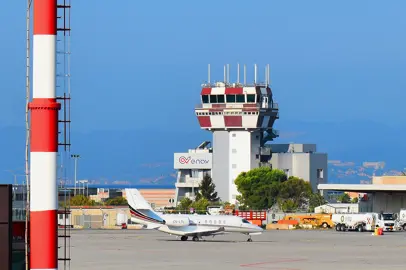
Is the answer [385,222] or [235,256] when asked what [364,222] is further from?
[235,256]

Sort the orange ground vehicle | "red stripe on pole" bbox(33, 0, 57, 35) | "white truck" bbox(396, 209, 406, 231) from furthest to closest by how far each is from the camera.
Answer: the orange ground vehicle
"white truck" bbox(396, 209, 406, 231)
"red stripe on pole" bbox(33, 0, 57, 35)

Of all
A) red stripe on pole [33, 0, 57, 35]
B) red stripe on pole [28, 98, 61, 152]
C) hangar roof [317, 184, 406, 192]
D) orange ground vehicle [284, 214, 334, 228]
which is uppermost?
red stripe on pole [33, 0, 57, 35]

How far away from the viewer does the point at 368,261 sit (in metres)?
59.7

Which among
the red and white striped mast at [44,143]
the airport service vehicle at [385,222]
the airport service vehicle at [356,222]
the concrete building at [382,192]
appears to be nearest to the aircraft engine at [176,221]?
the airport service vehicle at [385,222]

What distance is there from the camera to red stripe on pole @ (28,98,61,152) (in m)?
18.4

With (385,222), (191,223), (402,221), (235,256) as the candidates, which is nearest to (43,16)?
(235,256)

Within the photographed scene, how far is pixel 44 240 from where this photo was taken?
1850cm

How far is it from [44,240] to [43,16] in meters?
4.21

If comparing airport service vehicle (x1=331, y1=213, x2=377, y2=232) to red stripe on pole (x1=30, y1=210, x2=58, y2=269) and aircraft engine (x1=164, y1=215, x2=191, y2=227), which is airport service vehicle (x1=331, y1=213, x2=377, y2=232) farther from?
red stripe on pole (x1=30, y1=210, x2=58, y2=269)

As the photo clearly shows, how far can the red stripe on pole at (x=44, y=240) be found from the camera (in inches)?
727

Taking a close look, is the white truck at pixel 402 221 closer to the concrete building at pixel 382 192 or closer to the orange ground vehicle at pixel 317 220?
the concrete building at pixel 382 192

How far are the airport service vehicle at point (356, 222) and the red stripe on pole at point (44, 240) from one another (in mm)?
108419

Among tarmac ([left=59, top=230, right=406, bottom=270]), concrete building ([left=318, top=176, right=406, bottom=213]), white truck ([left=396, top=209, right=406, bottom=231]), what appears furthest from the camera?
concrete building ([left=318, top=176, right=406, bottom=213])

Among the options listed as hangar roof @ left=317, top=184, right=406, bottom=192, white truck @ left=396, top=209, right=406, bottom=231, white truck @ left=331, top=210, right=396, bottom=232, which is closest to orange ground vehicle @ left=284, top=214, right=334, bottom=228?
hangar roof @ left=317, top=184, right=406, bottom=192
